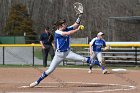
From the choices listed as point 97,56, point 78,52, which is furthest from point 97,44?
point 78,52

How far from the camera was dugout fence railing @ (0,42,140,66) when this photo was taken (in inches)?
968

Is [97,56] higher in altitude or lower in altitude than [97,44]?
lower

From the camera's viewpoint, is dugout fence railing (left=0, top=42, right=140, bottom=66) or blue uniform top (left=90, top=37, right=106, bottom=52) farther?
dugout fence railing (left=0, top=42, right=140, bottom=66)

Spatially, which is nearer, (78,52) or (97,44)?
A: (97,44)

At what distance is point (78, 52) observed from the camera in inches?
1017

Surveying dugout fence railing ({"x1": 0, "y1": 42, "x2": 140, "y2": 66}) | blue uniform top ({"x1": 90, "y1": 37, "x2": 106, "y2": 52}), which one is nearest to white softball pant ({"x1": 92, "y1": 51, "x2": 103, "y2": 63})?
blue uniform top ({"x1": 90, "y1": 37, "x2": 106, "y2": 52})

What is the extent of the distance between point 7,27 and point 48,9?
19.2ft

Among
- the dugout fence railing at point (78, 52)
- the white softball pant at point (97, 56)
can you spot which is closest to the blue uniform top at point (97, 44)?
the white softball pant at point (97, 56)

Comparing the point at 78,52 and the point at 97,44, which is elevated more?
the point at 97,44

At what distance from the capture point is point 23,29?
184ft

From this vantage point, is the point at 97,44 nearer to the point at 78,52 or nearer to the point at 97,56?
the point at 97,56

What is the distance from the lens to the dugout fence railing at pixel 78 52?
24578mm

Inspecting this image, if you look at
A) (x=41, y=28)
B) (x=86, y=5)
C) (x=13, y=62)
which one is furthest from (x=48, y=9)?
(x=13, y=62)

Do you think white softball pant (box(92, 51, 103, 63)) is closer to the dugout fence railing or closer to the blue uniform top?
the blue uniform top
